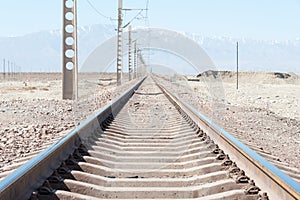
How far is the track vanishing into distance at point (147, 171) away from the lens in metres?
4.33

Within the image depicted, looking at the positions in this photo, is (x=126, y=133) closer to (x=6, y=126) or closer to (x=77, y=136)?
(x=77, y=136)

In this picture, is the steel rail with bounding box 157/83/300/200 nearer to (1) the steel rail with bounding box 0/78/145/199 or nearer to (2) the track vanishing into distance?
(2) the track vanishing into distance

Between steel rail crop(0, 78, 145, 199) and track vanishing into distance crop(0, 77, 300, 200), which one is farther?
track vanishing into distance crop(0, 77, 300, 200)

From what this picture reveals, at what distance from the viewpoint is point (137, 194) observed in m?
4.51

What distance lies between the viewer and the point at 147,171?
5512mm

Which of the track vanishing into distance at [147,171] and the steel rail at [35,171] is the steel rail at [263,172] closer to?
the track vanishing into distance at [147,171]

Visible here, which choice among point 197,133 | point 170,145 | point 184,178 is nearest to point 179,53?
point 197,133

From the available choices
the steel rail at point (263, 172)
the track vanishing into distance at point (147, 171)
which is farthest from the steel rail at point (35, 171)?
the steel rail at point (263, 172)

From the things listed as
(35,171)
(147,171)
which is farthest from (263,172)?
(35,171)

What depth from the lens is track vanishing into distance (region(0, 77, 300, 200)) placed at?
4.33 metres

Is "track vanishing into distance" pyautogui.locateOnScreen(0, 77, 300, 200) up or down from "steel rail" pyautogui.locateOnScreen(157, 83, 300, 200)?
down

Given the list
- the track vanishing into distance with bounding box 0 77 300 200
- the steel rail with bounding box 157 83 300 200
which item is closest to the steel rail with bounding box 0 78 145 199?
the track vanishing into distance with bounding box 0 77 300 200

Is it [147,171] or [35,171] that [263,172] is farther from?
[35,171]

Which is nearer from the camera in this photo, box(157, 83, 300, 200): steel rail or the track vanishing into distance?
box(157, 83, 300, 200): steel rail
